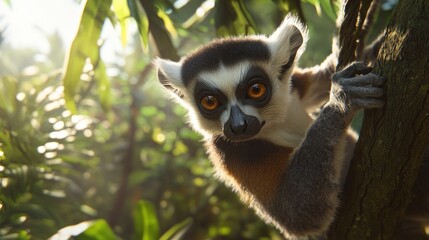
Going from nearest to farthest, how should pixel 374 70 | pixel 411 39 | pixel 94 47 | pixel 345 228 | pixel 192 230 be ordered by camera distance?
pixel 411 39 < pixel 374 70 < pixel 345 228 < pixel 94 47 < pixel 192 230

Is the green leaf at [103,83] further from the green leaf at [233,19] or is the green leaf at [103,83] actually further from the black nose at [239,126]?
the black nose at [239,126]

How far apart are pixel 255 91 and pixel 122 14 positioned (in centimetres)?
97

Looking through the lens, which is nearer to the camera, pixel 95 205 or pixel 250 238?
pixel 250 238

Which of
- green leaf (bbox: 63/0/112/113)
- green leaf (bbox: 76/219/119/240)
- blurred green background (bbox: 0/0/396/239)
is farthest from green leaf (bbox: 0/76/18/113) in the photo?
green leaf (bbox: 76/219/119/240)

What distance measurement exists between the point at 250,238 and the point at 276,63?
235 cm

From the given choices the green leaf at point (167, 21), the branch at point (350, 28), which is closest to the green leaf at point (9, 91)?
the green leaf at point (167, 21)

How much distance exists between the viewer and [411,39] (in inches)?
74.8

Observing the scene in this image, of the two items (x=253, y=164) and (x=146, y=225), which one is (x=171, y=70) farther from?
(x=146, y=225)

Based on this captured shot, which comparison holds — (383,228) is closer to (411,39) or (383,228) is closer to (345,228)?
(345,228)

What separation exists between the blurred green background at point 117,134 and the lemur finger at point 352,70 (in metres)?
0.66

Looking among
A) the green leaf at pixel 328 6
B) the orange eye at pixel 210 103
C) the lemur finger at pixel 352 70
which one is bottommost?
the orange eye at pixel 210 103

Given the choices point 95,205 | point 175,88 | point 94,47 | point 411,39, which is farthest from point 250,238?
point 411,39

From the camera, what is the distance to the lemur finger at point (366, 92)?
208 centimetres

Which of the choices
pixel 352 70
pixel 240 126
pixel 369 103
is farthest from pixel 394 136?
pixel 240 126
